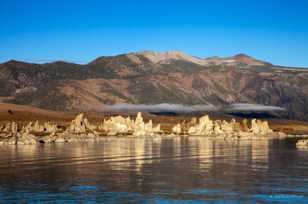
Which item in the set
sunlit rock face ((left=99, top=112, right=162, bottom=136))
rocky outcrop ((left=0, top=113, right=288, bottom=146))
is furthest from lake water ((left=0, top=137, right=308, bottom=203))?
sunlit rock face ((left=99, top=112, right=162, bottom=136))

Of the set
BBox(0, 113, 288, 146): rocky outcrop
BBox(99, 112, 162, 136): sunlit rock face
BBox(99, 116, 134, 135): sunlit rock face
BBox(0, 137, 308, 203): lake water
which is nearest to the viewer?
BBox(0, 137, 308, 203): lake water

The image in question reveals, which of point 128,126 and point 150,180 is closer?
point 150,180

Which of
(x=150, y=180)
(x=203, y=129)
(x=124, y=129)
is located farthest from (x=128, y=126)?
(x=150, y=180)

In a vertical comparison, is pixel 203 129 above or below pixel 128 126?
below

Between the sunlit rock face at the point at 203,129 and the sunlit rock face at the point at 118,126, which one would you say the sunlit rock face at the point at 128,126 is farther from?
the sunlit rock face at the point at 203,129

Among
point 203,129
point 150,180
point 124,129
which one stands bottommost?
point 150,180

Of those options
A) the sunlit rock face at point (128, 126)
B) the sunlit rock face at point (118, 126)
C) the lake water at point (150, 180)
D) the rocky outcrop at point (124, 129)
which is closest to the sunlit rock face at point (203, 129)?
the rocky outcrop at point (124, 129)

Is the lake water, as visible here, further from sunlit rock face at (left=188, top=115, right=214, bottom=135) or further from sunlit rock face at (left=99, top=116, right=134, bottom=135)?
sunlit rock face at (left=188, top=115, right=214, bottom=135)

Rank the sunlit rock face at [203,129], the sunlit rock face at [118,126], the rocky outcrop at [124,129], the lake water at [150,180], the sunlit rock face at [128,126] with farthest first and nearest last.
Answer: the sunlit rock face at [203,129] < the sunlit rock face at [118,126] < the sunlit rock face at [128,126] < the rocky outcrop at [124,129] < the lake water at [150,180]

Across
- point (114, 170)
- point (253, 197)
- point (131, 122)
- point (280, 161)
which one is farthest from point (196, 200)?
point (131, 122)

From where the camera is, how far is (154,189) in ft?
133

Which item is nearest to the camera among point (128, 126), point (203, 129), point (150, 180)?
point (150, 180)

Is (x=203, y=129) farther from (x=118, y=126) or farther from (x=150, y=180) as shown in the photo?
(x=150, y=180)

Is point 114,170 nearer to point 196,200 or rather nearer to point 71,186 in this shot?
point 71,186
